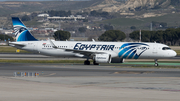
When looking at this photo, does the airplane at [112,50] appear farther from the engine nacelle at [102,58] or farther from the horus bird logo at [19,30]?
the horus bird logo at [19,30]

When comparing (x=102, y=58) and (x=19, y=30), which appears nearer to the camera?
(x=102, y=58)

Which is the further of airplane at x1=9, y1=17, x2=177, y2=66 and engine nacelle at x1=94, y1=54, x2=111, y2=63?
airplane at x1=9, y1=17, x2=177, y2=66

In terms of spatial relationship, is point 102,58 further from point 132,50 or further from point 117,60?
point 132,50

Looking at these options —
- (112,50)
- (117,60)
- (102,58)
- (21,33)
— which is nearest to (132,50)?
(117,60)

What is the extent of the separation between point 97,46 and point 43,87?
29.6m

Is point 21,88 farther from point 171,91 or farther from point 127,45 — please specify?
point 127,45

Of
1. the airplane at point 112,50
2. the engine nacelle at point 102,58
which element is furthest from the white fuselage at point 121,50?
the engine nacelle at point 102,58

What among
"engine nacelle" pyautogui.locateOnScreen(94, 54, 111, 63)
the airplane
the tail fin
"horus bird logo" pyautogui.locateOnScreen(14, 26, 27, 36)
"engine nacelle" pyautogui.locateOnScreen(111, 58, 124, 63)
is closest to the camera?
"engine nacelle" pyautogui.locateOnScreen(94, 54, 111, 63)

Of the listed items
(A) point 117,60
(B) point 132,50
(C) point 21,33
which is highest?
(C) point 21,33

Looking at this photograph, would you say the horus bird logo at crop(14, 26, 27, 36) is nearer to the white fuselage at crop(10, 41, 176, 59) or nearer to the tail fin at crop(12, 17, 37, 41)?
the tail fin at crop(12, 17, 37, 41)

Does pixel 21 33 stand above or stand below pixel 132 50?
above

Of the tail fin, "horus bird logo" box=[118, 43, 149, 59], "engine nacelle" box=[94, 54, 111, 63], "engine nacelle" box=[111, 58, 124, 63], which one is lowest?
"engine nacelle" box=[111, 58, 124, 63]

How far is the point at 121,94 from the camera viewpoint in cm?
2338

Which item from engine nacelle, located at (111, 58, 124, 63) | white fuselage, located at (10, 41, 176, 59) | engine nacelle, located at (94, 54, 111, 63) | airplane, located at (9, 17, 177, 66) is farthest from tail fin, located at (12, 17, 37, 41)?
engine nacelle, located at (111, 58, 124, 63)
